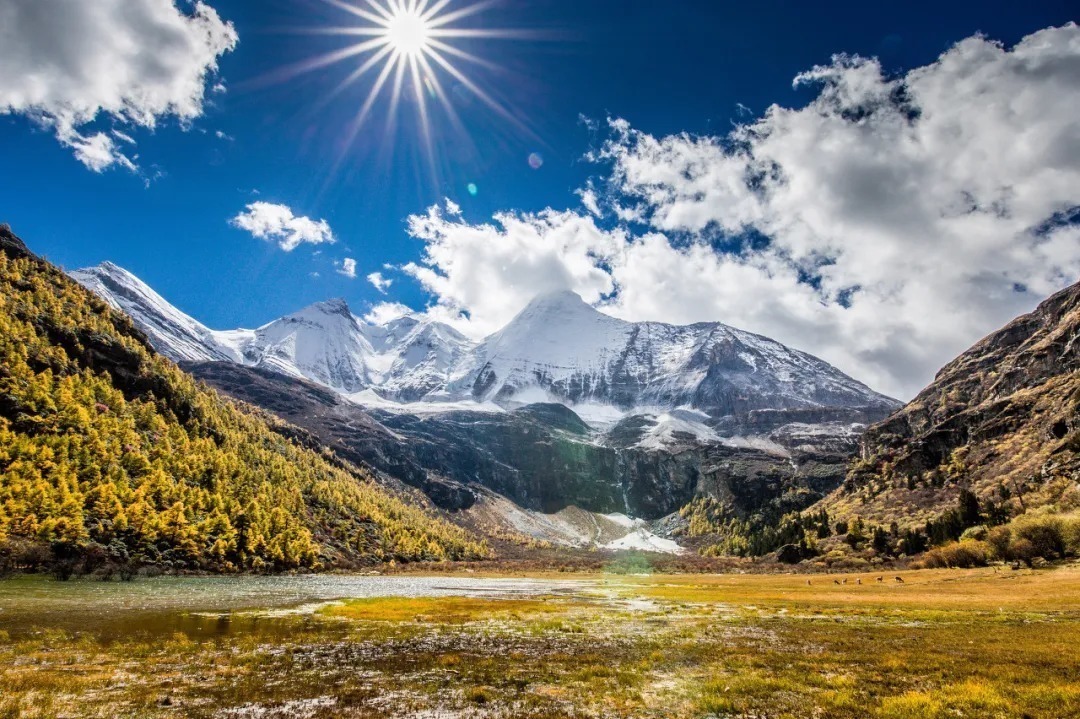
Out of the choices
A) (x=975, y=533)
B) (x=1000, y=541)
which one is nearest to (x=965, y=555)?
(x=1000, y=541)

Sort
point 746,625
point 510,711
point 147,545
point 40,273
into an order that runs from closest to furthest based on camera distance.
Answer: point 510,711 < point 746,625 < point 147,545 < point 40,273

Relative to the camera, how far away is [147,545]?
113 metres

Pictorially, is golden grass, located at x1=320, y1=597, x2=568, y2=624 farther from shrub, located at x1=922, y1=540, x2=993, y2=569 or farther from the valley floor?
shrub, located at x1=922, y1=540, x2=993, y2=569

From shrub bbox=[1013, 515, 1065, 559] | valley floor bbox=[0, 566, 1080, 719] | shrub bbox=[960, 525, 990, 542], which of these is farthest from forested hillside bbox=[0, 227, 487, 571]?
shrub bbox=[960, 525, 990, 542]

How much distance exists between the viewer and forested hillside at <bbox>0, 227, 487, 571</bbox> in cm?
10106

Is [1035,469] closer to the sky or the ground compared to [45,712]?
closer to the sky

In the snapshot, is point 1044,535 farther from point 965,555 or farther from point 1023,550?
point 965,555

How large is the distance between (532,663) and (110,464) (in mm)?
136939

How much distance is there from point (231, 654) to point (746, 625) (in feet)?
124

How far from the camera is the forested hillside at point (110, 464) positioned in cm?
10106

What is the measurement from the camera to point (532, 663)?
2872 cm

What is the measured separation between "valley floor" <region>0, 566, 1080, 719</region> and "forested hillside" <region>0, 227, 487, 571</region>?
65.5m

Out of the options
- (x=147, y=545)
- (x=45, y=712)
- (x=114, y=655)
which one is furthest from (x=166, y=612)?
(x=147, y=545)

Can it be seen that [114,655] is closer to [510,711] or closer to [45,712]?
[45,712]
